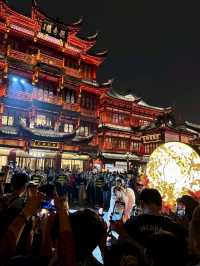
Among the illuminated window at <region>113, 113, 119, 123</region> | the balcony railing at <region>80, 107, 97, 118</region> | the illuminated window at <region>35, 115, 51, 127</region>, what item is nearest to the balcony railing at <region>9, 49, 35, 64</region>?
the illuminated window at <region>35, 115, 51, 127</region>

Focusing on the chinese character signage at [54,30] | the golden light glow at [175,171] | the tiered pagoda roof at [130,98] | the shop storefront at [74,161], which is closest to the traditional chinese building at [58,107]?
the chinese character signage at [54,30]

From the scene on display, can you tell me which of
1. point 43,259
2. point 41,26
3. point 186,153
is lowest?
point 43,259

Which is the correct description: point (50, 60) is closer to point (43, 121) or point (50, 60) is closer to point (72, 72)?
point (72, 72)

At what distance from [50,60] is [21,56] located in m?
3.45

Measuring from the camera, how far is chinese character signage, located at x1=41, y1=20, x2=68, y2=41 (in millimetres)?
31339

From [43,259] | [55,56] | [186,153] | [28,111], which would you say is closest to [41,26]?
[55,56]

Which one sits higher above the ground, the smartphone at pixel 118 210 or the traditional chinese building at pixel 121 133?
the traditional chinese building at pixel 121 133

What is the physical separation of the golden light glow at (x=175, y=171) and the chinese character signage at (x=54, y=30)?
27.3 meters

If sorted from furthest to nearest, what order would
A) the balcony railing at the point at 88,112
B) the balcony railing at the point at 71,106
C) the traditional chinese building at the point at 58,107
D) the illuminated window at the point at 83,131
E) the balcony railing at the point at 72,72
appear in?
the balcony railing at the point at 88,112, the illuminated window at the point at 83,131, the balcony railing at the point at 72,72, the balcony railing at the point at 71,106, the traditional chinese building at the point at 58,107

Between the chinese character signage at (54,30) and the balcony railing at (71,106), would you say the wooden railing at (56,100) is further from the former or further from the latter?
the chinese character signage at (54,30)

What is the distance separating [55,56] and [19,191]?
98.3 feet

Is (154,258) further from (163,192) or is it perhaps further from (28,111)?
(28,111)

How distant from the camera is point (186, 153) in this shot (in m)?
6.47

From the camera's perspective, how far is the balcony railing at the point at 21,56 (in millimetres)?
28703
